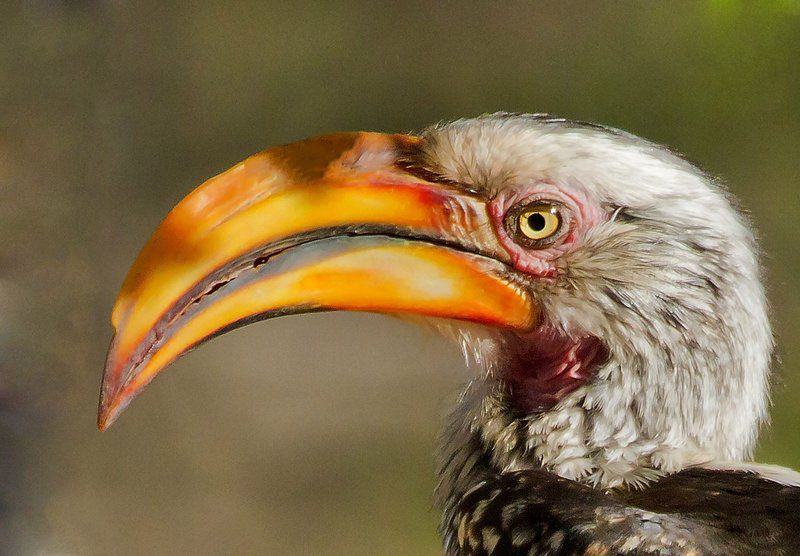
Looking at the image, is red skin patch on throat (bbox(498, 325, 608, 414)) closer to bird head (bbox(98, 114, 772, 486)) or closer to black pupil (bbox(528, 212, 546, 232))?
bird head (bbox(98, 114, 772, 486))

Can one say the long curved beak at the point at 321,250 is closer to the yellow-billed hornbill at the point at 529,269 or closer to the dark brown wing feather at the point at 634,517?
the yellow-billed hornbill at the point at 529,269

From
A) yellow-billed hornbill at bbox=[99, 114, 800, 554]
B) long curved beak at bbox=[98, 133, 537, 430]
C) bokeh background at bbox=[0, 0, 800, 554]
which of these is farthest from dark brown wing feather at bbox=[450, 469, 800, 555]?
bokeh background at bbox=[0, 0, 800, 554]

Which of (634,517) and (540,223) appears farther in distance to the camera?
(540,223)

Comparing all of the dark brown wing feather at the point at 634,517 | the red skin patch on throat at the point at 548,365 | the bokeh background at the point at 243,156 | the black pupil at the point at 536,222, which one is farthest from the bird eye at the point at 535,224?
the bokeh background at the point at 243,156

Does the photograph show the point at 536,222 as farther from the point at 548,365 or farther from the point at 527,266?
the point at 548,365

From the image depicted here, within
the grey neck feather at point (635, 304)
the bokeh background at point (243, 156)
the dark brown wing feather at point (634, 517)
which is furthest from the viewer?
the bokeh background at point (243, 156)

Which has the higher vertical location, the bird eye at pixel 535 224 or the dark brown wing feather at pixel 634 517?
the bird eye at pixel 535 224

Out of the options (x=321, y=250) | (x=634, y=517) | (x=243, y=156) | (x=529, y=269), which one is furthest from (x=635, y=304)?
(x=243, y=156)

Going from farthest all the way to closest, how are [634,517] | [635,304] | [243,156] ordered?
1. [243,156]
2. [635,304]
3. [634,517]
